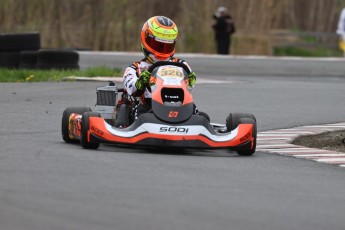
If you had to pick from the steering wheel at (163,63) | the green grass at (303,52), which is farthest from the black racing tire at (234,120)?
the green grass at (303,52)

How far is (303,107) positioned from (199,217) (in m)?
10.1

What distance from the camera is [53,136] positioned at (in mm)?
11789

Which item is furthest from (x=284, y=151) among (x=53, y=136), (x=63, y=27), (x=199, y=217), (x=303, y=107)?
(x=63, y=27)

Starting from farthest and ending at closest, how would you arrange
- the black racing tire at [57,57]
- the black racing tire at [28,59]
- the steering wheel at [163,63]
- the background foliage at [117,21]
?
1. the background foliage at [117,21]
2. the black racing tire at [28,59]
3. the black racing tire at [57,57]
4. the steering wheel at [163,63]

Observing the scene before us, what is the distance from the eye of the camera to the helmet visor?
1139 centimetres

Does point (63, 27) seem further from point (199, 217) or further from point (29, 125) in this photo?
point (199, 217)

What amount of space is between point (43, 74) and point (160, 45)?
9377 mm

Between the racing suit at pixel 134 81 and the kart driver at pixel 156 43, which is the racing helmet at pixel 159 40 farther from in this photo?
the racing suit at pixel 134 81

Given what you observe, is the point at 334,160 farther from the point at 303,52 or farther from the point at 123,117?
the point at 303,52

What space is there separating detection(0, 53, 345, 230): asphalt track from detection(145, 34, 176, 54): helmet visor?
1.19m

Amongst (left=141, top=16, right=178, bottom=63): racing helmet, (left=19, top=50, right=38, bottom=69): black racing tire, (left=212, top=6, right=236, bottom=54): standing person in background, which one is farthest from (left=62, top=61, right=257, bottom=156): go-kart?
(left=212, top=6, right=236, bottom=54): standing person in background

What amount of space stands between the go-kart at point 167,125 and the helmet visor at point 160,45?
0.66 m

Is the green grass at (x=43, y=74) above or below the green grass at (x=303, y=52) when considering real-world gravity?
above

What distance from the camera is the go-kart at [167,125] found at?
33.6ft
